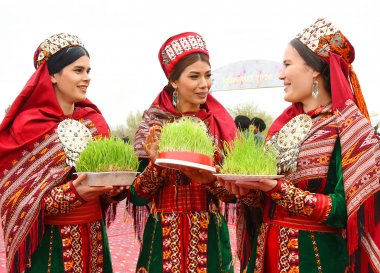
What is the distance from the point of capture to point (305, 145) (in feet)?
8.25

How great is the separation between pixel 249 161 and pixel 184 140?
0.42 m

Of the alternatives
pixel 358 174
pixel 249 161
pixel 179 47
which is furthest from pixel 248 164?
pixel 179 47

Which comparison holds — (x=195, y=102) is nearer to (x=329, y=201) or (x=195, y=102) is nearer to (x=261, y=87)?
(x=329, y=201)

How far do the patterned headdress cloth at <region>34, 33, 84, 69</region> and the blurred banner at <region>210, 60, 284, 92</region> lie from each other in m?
26.2

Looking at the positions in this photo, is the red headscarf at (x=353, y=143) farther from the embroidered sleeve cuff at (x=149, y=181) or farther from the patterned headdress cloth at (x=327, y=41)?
the embroidered sleeve cuff at (x=149, y=181)

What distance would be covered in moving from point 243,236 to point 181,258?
0.43 m

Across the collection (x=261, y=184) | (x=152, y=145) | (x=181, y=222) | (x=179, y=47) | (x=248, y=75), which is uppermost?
(x=248, y=75)

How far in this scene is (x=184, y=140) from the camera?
2498 millimetres

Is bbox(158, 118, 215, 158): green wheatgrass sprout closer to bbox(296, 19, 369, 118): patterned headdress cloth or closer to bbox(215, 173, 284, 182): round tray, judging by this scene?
bbox(215, 173, 284, 182): round tray

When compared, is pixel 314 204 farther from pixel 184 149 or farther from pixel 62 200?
pixel 62 200

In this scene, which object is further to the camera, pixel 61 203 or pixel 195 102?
pixel 195 102

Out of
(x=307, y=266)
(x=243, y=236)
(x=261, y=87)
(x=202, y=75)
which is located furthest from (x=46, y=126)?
(x=261, y=87)

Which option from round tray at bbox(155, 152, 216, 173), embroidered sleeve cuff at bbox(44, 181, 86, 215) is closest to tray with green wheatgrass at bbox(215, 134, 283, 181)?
round tray at bbox(155, 152, 216, 173)

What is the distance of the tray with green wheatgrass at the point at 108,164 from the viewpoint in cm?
254
